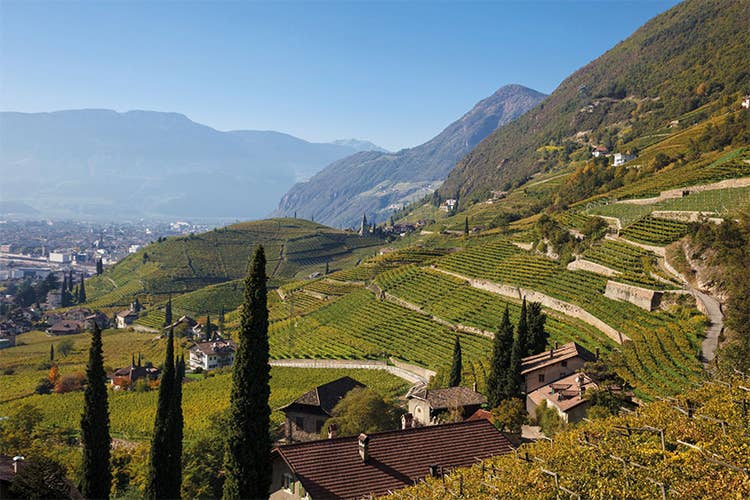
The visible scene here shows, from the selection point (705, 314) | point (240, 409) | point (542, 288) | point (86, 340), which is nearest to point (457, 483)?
point (240, 409)

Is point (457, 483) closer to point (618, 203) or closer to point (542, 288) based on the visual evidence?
point (542, 288)

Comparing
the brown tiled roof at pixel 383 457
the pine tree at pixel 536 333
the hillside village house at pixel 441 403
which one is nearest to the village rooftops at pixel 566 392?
the hillside village house at pixel 441 403

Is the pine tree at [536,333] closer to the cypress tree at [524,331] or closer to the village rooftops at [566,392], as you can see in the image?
the cypress tree at [524,331]

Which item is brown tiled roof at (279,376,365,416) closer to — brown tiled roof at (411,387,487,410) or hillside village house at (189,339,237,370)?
brown tiled roof at (411,387,487,410)

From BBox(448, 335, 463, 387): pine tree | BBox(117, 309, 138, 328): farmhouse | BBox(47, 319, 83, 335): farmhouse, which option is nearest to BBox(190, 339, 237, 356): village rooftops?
BBox(117, 309, 138, 328): farmhouse

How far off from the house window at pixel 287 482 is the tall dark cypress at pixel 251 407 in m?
1.08

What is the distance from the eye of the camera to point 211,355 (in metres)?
88.9

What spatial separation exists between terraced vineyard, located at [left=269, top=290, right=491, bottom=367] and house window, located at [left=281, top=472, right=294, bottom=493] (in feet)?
103

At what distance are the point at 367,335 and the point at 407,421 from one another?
31.1m

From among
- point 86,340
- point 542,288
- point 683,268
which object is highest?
point 683,268

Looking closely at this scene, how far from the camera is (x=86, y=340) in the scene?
109375mm

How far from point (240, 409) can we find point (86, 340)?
10166cm

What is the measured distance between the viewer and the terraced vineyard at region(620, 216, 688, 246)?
5206 cm

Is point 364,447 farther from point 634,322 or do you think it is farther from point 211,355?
point 211,355
